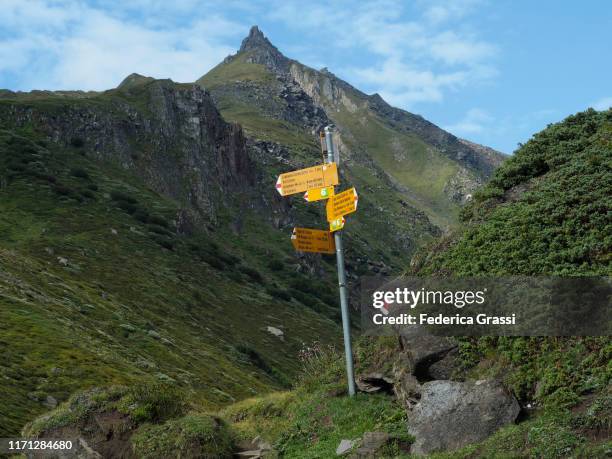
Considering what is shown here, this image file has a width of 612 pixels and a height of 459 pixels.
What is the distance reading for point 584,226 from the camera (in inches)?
591

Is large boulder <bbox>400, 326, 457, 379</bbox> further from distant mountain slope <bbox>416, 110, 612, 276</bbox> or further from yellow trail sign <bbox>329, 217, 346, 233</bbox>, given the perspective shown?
yellow trail sign <bbox>329, 217, 346, 233</bbox>

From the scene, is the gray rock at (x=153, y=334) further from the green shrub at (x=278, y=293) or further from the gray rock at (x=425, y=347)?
the green shrub at (x=278, y=293)

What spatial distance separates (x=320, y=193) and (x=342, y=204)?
642 mm

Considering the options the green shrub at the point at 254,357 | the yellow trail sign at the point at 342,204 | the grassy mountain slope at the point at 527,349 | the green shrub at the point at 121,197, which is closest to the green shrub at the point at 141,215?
the green shrub at the point at 121,197

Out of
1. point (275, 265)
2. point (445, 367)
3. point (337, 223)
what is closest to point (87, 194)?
point (275, 265)

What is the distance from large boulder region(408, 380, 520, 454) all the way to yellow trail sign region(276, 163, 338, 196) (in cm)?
526

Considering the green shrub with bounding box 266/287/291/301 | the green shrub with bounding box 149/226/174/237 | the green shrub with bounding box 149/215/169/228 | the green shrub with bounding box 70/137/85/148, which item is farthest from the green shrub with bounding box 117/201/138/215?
the green shrub with bounding box 266/287/291/301

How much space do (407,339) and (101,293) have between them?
42885 millimetres

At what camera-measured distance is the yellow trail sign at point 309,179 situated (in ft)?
49.9

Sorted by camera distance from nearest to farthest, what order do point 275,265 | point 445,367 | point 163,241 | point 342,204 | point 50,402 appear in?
point 445,367 < point 342,204 < point 50,402 < point 163,241 < point 275,265

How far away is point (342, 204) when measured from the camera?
15.0 meters

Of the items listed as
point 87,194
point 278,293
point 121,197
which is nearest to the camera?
point 87,194

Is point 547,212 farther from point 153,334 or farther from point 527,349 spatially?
point 153,334

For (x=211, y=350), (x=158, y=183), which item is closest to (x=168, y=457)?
(x=211, y=350)
